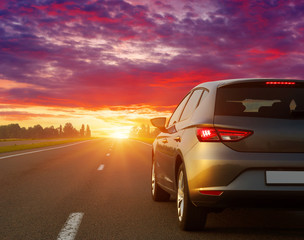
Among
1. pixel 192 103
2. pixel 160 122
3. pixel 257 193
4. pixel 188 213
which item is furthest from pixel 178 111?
pixel 257 193

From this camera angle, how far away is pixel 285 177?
4441mm

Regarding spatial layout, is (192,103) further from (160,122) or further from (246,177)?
(246,177)

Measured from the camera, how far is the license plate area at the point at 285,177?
14.5 feet

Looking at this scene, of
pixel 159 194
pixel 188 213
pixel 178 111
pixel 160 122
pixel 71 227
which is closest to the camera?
pixel 188 213

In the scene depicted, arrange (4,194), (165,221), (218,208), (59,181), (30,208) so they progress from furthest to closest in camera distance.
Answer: (59,181)
(4,194)
(30,208)
(165,221)
(218,208)

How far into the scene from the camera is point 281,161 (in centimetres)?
443

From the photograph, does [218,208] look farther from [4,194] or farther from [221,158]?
[4,194]

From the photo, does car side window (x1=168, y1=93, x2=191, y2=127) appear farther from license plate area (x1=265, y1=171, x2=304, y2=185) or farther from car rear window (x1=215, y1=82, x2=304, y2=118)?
license plate area (x1=265, y1=171, x2=304, y2=185)

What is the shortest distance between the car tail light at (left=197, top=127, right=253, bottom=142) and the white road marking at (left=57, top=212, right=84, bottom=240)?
196cm

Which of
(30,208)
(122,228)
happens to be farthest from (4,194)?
(122,228)

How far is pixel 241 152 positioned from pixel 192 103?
157 cm

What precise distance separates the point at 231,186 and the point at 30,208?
150 inches

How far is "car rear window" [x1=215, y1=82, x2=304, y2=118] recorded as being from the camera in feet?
15.3

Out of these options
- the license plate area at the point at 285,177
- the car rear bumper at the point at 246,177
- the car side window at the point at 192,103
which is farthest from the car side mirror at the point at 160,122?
the license plate area at the point at 285,177
